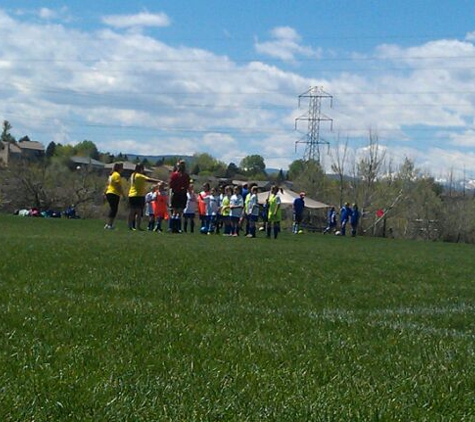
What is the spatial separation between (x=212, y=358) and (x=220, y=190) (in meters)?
26.6

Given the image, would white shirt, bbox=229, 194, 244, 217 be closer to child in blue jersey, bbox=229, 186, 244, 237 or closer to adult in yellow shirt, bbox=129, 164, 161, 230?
child in blue jersey, bbox=229, 186, 244, 237

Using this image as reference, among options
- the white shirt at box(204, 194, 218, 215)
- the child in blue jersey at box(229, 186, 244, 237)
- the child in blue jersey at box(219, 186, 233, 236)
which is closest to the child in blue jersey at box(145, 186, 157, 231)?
the white shirt at box(204, 194, 218, 215)

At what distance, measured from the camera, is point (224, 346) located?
587cm

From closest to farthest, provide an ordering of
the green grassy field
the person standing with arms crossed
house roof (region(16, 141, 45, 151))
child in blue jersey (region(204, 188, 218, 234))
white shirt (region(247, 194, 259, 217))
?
the green grassy field
the person standing with arms crossed
white shirt (region(247, 194, 259, 217))
child in blue jersey (region(204, 188, 218, 234))
house roof (region(16, 141, 45, 151))

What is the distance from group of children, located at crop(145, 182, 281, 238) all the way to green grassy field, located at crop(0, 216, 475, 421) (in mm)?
15831

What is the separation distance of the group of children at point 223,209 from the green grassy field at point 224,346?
1583 centimetres

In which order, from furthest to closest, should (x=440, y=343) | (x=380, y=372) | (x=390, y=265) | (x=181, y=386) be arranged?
(x=390, y=265) → (x=440, y=343) → (x=380, y=372) → (x=181, y=386)

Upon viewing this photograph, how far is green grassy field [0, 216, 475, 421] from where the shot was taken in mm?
4273

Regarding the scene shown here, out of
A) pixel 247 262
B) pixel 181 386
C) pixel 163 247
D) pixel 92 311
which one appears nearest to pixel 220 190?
pixel 163 247

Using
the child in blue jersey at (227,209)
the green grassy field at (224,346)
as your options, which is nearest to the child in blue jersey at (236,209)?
the child in blue jersey at (227,209)

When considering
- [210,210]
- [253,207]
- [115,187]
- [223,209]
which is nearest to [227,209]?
[223,209]

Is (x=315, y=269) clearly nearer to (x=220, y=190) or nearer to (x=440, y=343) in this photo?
(x=440, y=343)

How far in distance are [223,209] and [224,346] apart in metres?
23.6

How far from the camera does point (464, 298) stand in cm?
1041
